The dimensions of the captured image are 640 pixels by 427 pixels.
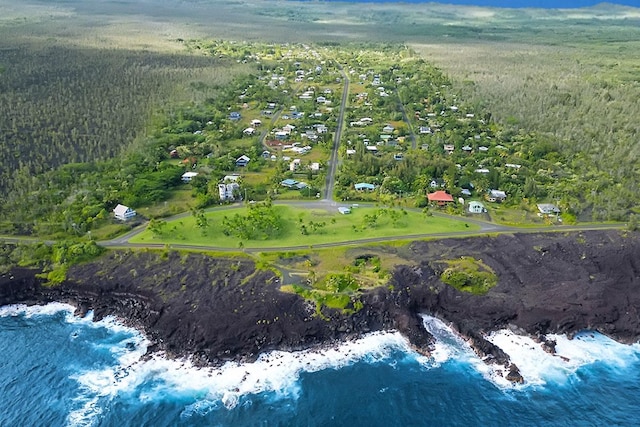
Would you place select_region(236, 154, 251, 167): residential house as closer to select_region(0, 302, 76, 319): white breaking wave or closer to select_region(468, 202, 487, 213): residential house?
select_region(468, 202, 487, 213): residential house

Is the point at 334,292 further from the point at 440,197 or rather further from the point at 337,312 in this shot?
the point at 440,197

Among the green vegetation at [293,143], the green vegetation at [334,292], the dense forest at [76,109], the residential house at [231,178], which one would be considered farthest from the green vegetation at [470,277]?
the dense forest at [76,109]

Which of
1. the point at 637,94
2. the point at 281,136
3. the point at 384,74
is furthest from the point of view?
the point at 384,74

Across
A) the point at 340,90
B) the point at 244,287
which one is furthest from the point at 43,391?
the point at 340,90

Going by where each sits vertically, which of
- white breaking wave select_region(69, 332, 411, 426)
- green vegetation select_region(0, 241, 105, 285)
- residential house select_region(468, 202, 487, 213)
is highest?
residential house select_region(468, 202, 487, 213)

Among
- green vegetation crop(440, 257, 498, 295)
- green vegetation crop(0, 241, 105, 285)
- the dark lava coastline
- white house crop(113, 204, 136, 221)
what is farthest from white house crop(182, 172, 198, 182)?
green vegetation crop(440, 257, 498, 295)

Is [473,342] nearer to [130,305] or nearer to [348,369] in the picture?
[348,369]

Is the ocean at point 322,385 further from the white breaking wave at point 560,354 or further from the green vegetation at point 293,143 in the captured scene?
the green vegetation at point 293,143
